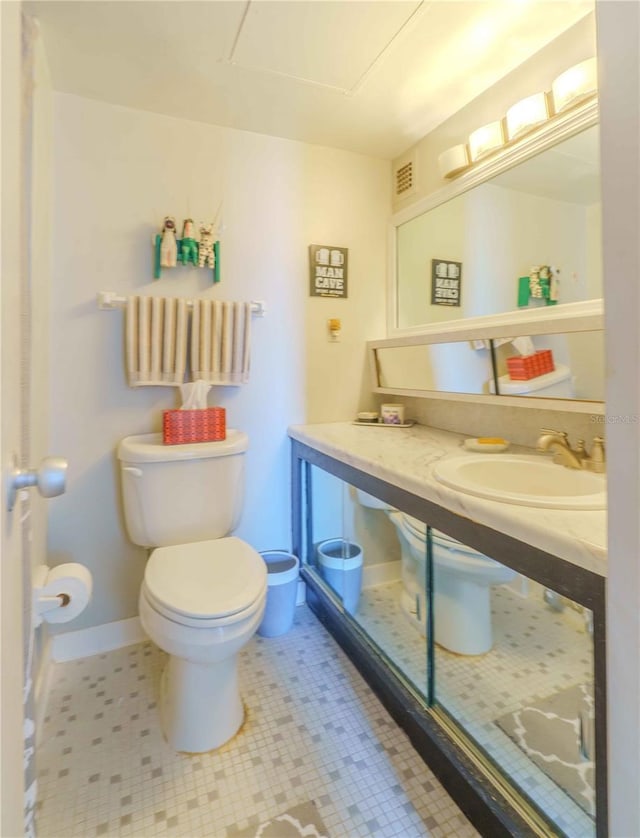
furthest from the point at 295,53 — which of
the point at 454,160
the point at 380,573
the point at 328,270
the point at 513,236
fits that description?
the point at 380,573

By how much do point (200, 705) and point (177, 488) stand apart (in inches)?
26.1

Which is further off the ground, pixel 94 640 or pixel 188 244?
pixel 188 244

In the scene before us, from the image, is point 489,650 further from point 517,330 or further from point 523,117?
point 523,117

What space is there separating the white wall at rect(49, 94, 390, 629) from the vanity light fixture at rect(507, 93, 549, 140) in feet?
2.36

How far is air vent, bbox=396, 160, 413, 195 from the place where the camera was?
1855 mm

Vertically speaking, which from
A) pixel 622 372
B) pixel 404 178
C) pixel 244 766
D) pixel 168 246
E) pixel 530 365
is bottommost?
pixel 244 766

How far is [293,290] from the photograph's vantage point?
1.84 meters

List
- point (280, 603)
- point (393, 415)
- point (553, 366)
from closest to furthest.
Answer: point (553, 366) < point (280, 603) < point (393, 415)

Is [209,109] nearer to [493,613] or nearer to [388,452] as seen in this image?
[388,452]

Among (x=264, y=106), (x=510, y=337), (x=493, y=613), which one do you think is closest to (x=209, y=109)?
(x=264, y=106)

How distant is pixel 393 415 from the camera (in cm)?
188

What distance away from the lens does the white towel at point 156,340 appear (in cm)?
152

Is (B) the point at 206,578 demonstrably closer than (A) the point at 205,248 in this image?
Yes

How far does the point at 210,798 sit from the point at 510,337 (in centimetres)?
154
